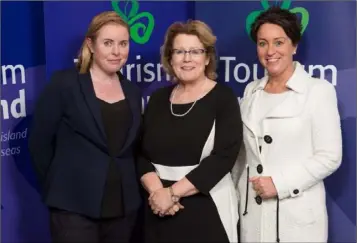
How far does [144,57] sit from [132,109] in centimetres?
75

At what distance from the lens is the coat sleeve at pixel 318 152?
233cm

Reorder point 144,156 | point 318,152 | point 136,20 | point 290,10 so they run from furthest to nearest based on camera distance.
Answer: point 136,20, point 290,10, point 144,156, point 318,152

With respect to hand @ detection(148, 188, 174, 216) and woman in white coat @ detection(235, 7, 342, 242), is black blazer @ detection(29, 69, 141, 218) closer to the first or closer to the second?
hand @ detection(148, 188, 174, 216)

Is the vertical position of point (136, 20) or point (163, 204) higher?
point (136, 20)

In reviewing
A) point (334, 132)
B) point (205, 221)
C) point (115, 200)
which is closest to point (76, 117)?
point (115, 200)

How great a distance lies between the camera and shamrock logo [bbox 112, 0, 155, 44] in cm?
313

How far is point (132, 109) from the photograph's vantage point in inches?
99.4

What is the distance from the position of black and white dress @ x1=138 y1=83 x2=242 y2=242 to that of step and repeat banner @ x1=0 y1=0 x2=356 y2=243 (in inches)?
29.3

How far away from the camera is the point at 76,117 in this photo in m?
2.39

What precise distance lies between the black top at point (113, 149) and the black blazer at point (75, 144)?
3cm

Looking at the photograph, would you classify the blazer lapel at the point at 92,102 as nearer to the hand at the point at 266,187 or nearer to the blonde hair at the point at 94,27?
the blonde hair at the point at 94,27

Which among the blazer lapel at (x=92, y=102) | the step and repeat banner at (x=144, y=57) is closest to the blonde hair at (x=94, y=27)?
the blazer lapel at (x=92, y=102)

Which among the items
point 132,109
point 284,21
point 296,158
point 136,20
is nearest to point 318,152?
point 296,158

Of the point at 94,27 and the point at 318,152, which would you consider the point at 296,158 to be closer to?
the point at 318,152
